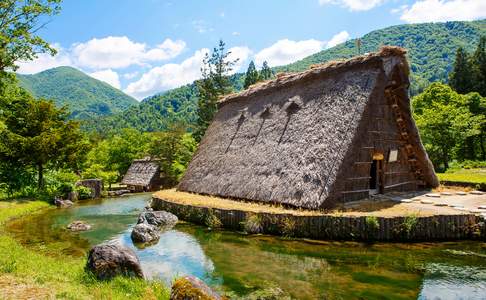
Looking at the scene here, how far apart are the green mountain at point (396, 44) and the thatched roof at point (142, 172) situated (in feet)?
278

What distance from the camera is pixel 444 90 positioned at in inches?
1644

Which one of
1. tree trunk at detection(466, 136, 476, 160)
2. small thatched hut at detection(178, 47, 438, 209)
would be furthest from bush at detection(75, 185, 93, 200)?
tree trunk at detection(466, 136, 476, 160)

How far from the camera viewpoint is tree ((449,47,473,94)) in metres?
49.9

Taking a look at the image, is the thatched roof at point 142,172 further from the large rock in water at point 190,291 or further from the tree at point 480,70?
the tree at point 480,70

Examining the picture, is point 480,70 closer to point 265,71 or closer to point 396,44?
point 265,71

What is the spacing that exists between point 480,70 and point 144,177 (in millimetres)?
46758

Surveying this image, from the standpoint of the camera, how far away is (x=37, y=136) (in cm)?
2283

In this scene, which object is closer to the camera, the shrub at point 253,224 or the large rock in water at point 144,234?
the shrub at point 253,224

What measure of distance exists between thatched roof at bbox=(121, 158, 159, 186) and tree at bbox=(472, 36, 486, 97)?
142ft

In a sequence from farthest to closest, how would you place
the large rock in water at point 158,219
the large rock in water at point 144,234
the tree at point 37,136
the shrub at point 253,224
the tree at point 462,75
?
the tree at point 462,75 < the tree at point 37,136 < the large rock in water at point 158,219 < the large rock in water at point 144,234 < the shrub at point 253,224

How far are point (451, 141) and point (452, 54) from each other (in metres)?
142

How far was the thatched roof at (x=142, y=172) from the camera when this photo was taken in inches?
1324

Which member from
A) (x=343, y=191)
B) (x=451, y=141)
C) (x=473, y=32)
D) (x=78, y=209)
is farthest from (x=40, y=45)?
(x=473, y=32)

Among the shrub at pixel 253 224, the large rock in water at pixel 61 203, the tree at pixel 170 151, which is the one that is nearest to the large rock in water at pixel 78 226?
the shrub at pixel 253 224
